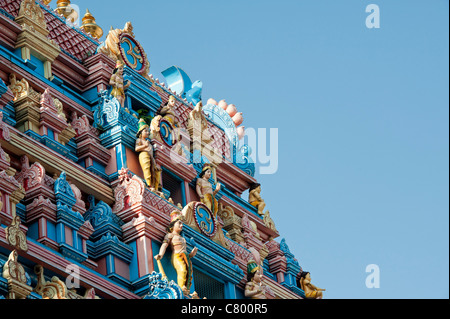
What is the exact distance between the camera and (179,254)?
88.5 feet

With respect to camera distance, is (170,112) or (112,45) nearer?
(170,112)

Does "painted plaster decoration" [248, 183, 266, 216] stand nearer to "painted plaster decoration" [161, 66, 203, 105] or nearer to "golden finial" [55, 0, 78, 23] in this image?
"painted plaster decoration" [161, 66, 203, 105]

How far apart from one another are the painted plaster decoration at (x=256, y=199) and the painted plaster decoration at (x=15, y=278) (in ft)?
39.7

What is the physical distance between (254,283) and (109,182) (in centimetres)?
430

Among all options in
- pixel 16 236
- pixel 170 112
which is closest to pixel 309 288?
pixel 170 112

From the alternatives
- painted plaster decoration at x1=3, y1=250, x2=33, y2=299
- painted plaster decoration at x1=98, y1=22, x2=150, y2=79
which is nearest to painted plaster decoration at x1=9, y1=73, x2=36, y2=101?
painted plaster decoration at x1=98, y1=22, x2=150, y2=79

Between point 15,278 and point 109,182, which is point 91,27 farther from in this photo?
point 15,278

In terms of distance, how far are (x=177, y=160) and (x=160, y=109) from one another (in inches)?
84.2

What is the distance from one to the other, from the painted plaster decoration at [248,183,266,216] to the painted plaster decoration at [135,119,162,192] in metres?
5.57

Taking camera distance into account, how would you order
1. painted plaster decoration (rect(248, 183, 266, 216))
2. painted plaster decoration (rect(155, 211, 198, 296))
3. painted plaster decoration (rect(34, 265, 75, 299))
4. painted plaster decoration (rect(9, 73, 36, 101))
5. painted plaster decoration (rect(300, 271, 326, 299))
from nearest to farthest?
painted plaster decoration (rect(34, 265, 75, 299)), painted plaster decoration (rect(155, 211, 198, 296)), painted plaster decoration (rect(9, 73, 36, 101)), painted plaster decoration (rect(300, 271, 326, 299)), painted plaster decoration (rect(248, 183, 266, 216))

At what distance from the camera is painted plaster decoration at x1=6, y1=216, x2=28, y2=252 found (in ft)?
75.6
